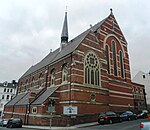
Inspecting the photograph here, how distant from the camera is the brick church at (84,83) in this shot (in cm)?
2238

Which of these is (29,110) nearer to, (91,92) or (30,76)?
(91,92)

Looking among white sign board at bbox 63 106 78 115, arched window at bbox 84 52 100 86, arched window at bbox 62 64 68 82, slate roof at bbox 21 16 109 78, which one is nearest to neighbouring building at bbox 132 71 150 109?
slate roof at bbox 21 16 109 78

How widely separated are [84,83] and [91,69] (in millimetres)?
2976

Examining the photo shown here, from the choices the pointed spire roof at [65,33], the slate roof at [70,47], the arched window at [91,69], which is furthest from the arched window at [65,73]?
the pointed spire roof at [65,33]

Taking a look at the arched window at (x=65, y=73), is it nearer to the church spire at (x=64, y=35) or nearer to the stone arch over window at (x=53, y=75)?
the stone arch over window at (x=53, y=75)

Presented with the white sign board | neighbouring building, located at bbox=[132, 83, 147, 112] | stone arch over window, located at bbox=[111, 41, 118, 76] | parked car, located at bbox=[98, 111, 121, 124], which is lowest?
parked car, located at bbox=[98, 111, 121, 124]

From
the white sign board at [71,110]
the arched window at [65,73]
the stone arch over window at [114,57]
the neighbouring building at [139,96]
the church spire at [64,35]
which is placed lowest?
the white sign board at [71,110]

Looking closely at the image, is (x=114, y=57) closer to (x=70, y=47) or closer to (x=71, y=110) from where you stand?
(x=70, y=47)

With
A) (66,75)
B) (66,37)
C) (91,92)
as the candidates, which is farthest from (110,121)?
(66,37)

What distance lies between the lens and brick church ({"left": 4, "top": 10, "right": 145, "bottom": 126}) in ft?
73.4

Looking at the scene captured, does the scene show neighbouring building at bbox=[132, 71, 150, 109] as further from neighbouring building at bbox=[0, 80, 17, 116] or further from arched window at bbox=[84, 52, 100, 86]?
neighbouring building at bbox=[0, 80, 17, 116]

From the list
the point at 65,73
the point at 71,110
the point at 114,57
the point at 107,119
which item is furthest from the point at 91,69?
the point at 114,57

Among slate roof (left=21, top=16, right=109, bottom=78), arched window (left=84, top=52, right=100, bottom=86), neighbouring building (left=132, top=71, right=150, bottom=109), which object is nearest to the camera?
arched window (left=84, top=52, right=100, bottom=86)

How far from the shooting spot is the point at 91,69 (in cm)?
2561
